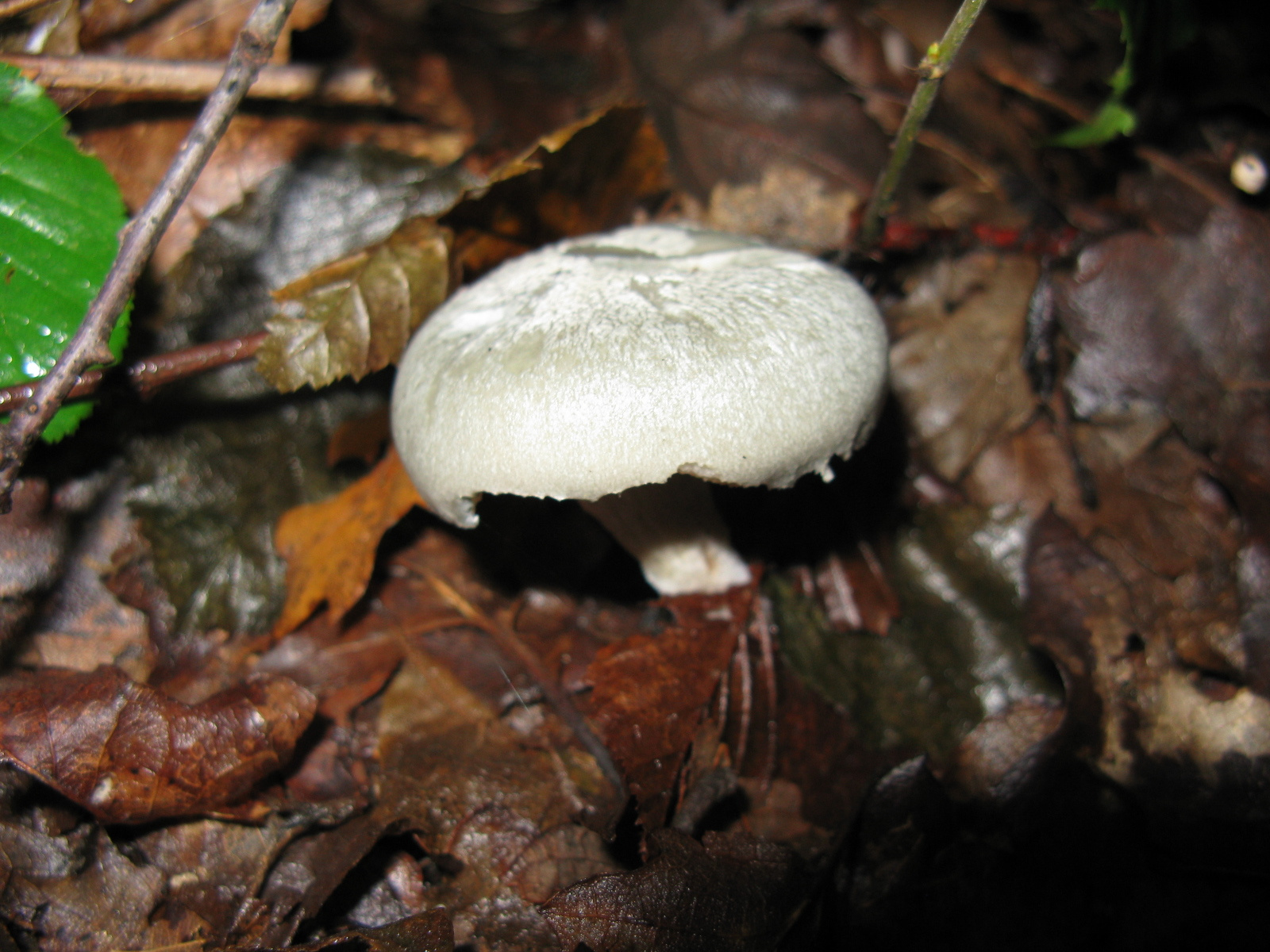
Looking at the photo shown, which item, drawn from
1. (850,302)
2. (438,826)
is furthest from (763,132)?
(438,826)

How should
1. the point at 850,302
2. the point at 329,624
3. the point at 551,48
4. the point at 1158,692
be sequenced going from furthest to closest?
the point at 551,48
the point at 329,624
the point at 1158,692
the point at 850,302

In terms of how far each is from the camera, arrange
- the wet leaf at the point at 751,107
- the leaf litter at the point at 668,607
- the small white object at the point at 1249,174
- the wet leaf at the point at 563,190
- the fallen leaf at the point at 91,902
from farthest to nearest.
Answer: the wet leaf at the point at 751,107, the small white object at the point at 1249,174, the wet leaf at the point at 563,190, the leaf litter at the point at 668,607, the fallen leaf at the point at 91,902

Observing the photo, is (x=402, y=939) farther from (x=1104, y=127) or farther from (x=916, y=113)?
(x=1104, y=127)

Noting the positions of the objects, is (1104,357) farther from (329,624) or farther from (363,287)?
(329,624)

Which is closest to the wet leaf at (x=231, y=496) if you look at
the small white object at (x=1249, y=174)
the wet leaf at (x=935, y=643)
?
the wet leaf at (x=935, y=643)

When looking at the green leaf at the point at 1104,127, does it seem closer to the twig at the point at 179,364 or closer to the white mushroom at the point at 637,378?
the white mushroom at the point at 637,378

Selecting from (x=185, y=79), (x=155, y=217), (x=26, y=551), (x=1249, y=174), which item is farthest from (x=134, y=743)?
(x=1249, y=174)
